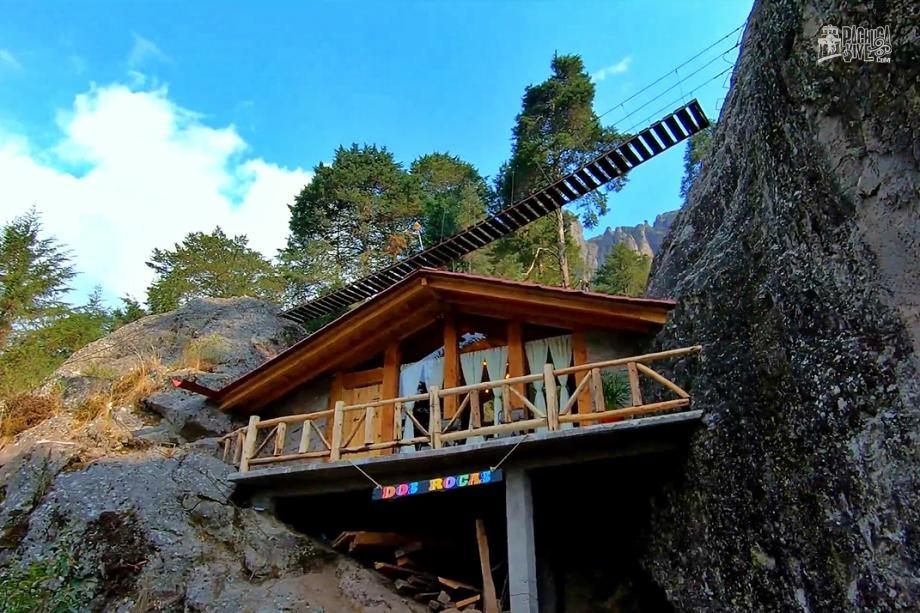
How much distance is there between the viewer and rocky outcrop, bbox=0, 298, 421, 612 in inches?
401

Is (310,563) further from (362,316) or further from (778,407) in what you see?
(778,407)

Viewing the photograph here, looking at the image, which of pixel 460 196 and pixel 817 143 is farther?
pixel 460 196

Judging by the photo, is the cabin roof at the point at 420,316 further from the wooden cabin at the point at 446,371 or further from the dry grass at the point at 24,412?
the dry grass at the point at 24,412

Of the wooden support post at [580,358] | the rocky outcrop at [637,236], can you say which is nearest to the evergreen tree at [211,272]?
the wooden support post at [580,358]

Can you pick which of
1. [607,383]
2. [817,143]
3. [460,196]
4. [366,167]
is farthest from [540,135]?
[817,143]

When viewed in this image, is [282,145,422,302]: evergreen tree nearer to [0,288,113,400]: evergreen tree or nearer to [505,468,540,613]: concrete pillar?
[0,288,113,400]: evergreen tree

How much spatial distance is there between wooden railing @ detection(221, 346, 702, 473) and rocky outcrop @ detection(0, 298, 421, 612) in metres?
1.20

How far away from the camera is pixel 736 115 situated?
1172cm

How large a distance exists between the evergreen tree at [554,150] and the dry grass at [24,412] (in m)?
17.4

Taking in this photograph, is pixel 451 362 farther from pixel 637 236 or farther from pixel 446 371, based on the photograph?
pixel 637 236

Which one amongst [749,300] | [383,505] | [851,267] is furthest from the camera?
[383,505]

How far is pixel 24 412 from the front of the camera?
14.6 metres

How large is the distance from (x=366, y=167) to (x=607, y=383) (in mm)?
21780

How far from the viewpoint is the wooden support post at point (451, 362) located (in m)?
12.5
